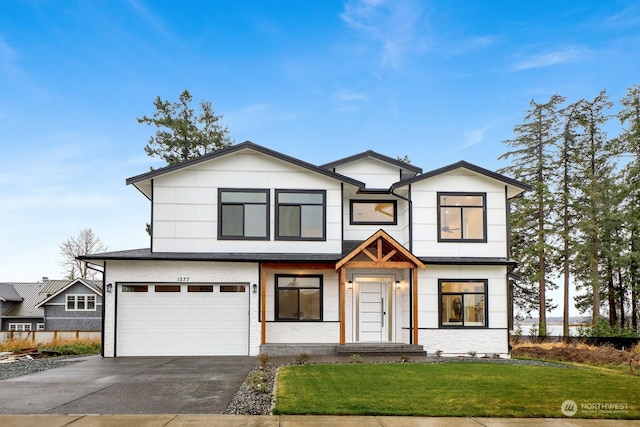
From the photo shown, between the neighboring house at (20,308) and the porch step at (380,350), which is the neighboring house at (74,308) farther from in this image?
the porch step at (380,350)

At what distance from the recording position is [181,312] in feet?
55.2

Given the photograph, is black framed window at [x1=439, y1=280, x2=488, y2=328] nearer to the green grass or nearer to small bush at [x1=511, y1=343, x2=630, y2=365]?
small bush at [x1=511, y1=343, x2=630, y2=365]

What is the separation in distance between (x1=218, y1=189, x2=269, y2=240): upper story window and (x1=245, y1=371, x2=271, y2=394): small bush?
257 inches

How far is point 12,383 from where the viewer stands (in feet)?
35.6

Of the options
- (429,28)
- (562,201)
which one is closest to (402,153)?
(562,201)

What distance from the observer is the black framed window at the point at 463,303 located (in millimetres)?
17484

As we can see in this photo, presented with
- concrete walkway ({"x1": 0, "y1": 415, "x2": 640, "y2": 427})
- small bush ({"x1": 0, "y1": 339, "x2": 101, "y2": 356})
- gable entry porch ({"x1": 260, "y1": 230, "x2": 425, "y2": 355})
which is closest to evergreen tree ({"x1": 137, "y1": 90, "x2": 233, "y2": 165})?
small bush ({"x1": 0, "y1": 339, "x2": 101, "y2": 356})

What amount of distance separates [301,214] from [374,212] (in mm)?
2898

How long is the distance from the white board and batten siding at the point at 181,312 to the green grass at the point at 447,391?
4.43 m

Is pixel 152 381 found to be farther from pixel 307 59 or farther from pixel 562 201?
pixel 562 201

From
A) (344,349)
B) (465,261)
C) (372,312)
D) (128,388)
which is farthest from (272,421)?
(465,261)

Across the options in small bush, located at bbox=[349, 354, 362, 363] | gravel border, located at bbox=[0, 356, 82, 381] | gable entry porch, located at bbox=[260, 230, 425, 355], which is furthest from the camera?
gable entry porch, located at bbox=[260, 230, 425, 355]

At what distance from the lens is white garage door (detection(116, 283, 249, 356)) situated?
16.7 metres

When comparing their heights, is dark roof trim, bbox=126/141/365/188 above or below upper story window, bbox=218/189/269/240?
above
